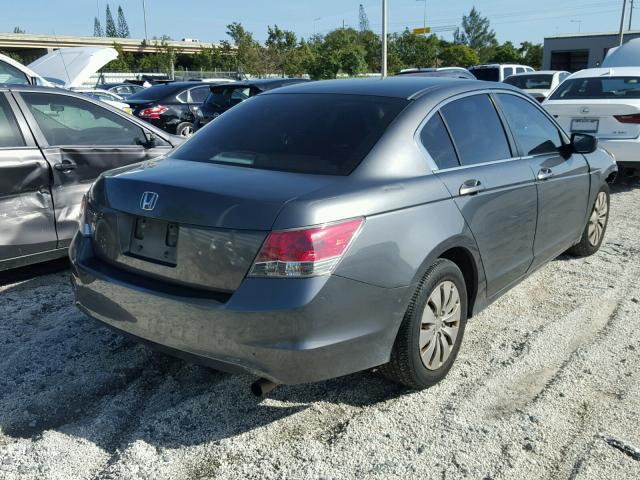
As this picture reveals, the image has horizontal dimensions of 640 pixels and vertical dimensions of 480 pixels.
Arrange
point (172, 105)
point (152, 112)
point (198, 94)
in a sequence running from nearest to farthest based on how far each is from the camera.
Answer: point (152, 112), point (172, 105), point (198, 94)

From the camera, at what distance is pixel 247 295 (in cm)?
258

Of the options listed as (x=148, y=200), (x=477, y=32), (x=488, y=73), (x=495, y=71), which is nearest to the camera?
(x=148, y=200)

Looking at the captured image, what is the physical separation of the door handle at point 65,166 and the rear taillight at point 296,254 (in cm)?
300

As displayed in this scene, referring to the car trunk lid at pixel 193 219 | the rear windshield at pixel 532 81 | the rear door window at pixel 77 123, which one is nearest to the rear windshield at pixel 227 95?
the rear windshield at pixel 532 81

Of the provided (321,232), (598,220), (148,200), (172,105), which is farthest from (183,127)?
(321,232)

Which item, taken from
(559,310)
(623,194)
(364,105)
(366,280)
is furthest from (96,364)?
(623,194)

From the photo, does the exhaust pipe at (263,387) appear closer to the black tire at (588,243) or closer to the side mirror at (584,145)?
the side mirror at (584,145)

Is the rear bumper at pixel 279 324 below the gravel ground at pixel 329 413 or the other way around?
the other way around

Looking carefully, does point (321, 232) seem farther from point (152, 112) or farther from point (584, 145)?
point (152, 112)

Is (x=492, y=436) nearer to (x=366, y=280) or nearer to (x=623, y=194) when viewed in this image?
(x=366, y=280)

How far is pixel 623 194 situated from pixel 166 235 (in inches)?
297

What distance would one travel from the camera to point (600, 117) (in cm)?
812

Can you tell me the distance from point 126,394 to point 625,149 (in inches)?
277

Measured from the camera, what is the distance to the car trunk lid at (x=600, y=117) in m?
7.90
